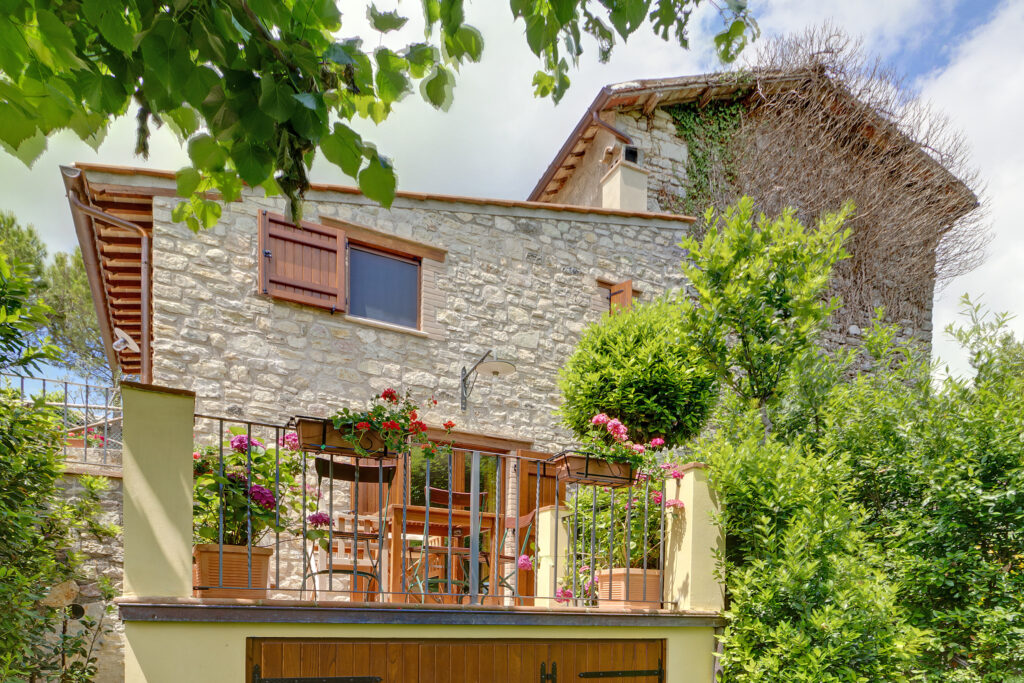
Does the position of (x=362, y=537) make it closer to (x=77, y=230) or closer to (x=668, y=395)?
(x=668, y=395)

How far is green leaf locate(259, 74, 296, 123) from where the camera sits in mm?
1663

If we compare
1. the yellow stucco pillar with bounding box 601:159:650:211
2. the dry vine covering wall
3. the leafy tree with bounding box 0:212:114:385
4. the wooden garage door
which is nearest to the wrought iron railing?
the wooden garage door

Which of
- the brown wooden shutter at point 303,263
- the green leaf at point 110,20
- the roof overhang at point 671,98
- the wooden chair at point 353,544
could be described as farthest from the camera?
the roof overhang at point 671,98

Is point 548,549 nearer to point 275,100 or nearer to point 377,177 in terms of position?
point 377,177

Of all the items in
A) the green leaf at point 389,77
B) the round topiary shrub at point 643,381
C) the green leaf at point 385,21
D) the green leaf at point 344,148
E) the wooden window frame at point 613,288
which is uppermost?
the wooden window frame at point 613,288

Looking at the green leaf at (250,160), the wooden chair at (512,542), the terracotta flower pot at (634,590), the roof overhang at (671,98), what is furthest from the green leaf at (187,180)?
the roof overhang at (671,98)

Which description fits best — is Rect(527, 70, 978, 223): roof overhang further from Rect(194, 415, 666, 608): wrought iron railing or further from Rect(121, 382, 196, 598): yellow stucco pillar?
Rect(121, 382, 196, 598): yellow stucco pillar

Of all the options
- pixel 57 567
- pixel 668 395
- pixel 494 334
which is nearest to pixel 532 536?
pixel 668 395

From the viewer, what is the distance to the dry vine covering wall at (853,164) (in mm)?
11297

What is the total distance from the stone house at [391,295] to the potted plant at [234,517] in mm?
1695

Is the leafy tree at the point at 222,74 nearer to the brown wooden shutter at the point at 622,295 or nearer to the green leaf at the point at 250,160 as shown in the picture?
the green leaf at the point at 250,160

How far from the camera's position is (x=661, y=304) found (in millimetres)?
7559

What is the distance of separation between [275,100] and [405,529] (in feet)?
10.4

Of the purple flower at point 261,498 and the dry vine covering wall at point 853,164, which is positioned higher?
the dry vine covering wall at point 853,164
